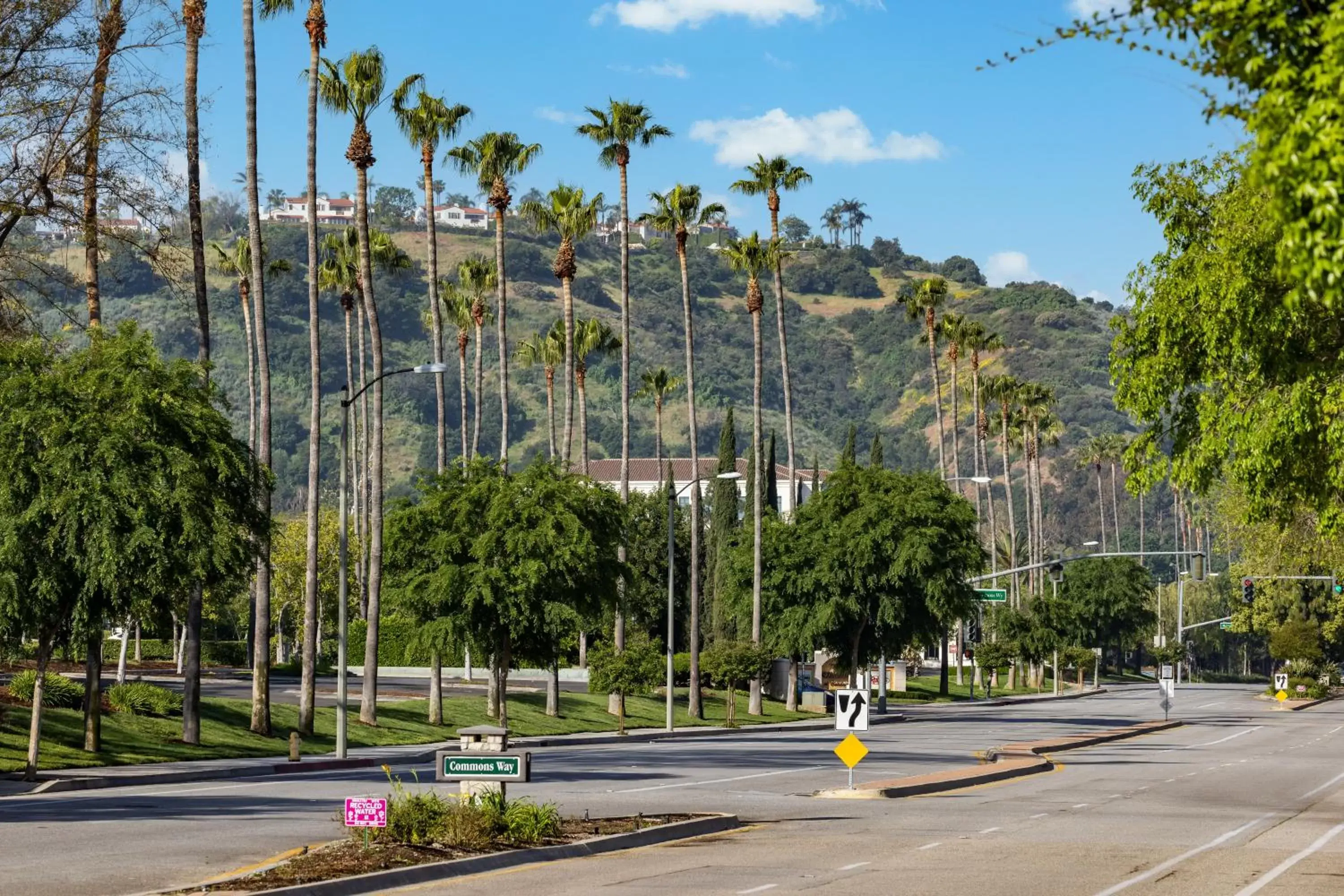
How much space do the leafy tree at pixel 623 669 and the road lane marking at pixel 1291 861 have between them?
33.2 m

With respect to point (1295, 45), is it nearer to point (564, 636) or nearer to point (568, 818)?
point (568, 818)

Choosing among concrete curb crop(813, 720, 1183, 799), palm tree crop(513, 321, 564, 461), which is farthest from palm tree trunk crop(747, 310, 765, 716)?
concrete curb crop(813, 720, 1183, 799)

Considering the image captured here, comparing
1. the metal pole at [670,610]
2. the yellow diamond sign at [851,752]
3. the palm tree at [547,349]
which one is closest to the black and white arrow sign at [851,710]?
the yellow diamond sign at [851,752]

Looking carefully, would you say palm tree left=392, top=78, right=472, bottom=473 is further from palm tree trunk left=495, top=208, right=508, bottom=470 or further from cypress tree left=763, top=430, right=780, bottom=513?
cypress tree left=763, top=430, right=780, bottom=513

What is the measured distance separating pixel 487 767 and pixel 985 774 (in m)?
19.4

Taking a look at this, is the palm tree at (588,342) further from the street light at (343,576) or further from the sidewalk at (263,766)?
the street light at (343,576)

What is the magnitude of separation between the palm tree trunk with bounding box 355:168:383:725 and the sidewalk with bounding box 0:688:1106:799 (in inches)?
132

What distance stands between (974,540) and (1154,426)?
5038 centimetres

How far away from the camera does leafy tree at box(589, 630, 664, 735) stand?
59.5 meters

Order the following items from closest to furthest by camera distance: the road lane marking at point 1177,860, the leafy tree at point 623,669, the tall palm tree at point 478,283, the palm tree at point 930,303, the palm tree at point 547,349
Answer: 1. the road lane marking at point 1177,860
2. the leafy tree at point 623,669
3. the tall palm tree at point 478,283
4. the palm tree at point 547,349
5. the palm tree at point 930,303

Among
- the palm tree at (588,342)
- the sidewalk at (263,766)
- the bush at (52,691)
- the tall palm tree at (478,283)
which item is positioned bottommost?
the sidewalk at (263,766)

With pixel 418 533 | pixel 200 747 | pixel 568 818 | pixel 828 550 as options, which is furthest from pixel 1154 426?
pixel 828 550

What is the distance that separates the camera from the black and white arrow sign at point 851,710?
102 ft

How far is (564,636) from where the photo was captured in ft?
166
